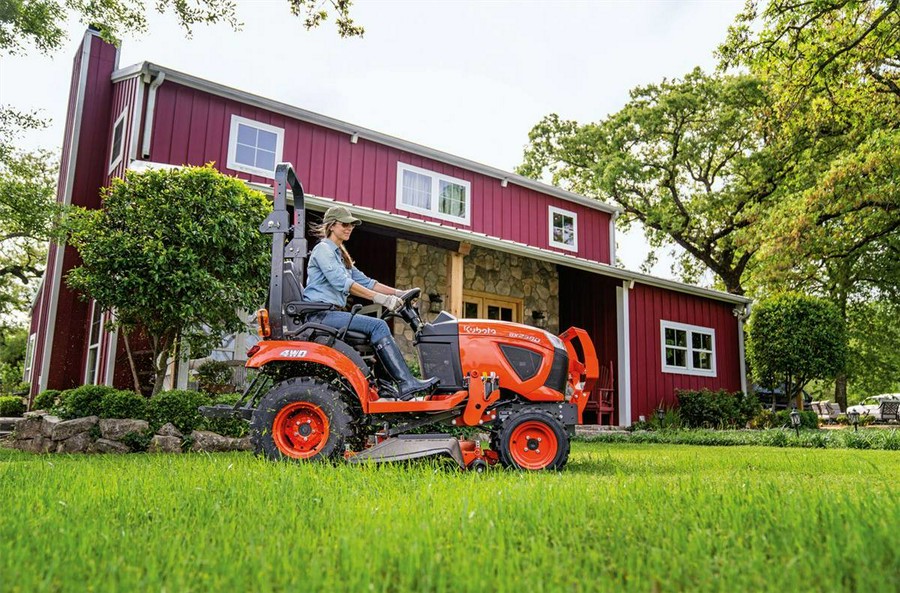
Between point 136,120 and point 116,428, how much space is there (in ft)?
17.5

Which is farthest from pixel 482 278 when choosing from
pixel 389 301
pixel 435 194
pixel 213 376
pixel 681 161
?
pixel 681 161

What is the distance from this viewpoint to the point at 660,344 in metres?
14.2

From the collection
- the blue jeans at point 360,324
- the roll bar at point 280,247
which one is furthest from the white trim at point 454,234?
the blue jeans at point 360,324

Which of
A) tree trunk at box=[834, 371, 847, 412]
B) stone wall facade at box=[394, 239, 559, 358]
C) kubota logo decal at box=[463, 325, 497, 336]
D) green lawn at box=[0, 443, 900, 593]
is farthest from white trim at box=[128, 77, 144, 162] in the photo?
tree trunk at box=[834, 371, 847, 412]

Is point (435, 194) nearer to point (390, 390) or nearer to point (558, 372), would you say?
point (558, 372)

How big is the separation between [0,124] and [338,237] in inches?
266

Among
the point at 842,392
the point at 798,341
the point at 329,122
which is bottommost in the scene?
the point at 842,392

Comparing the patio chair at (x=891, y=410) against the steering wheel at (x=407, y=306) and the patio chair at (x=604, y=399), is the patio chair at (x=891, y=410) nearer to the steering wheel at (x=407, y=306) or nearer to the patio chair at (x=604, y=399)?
the patio chair at (x=604, y=399)

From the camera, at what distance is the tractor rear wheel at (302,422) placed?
4109 millimetres

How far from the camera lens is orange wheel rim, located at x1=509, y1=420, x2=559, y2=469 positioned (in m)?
4.30

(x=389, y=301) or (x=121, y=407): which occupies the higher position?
(x=389, y=301)

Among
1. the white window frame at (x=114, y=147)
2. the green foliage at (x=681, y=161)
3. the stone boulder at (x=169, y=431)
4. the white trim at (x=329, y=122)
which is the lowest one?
the stone boulder at (x=169, y=431)

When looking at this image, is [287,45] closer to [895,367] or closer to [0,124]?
[0,124]

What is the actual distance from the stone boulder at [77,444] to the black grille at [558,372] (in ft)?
14.1
